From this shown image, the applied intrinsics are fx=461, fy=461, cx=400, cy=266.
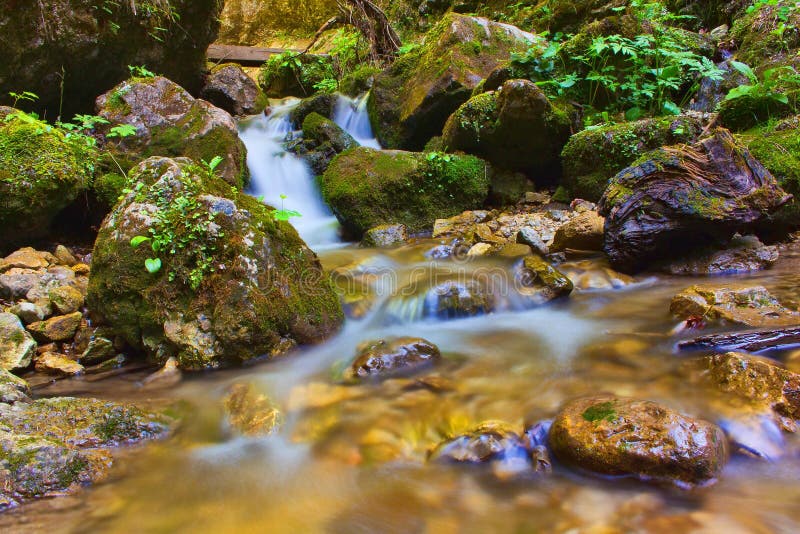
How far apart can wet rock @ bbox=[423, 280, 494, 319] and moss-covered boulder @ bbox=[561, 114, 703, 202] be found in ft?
9.76

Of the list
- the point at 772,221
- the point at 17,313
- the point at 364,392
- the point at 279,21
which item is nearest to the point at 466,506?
the point at 364,392

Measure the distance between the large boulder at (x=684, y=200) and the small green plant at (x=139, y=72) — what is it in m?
6.81

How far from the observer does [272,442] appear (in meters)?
2.57

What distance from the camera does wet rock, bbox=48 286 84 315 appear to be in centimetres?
386

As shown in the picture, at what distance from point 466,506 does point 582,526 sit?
0.46m

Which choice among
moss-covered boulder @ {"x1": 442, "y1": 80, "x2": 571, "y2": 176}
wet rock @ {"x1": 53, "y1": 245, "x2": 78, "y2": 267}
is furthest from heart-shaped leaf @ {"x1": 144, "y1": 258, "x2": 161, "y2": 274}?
moss-covered boulder @ {"x1": 442, "y1": 80, "x2": 571, "y2": 176}

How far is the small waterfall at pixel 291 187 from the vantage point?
6.89 m

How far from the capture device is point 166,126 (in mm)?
6453

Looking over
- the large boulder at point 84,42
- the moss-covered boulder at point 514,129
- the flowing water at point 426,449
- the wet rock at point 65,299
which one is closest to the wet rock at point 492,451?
the flowing water at point 426,449

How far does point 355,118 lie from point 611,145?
5.76 m

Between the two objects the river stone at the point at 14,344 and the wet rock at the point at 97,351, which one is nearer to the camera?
the river stone at the point at 14,344

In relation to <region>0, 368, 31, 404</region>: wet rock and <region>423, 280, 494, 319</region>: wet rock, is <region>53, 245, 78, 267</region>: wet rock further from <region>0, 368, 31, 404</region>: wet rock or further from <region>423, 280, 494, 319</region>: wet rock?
<region>423, 280, 494, 319</region>: wet rock

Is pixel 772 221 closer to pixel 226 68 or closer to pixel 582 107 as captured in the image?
pixel 582 107

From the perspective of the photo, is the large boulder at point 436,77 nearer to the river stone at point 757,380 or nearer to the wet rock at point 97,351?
the wet rock at point 97,351
